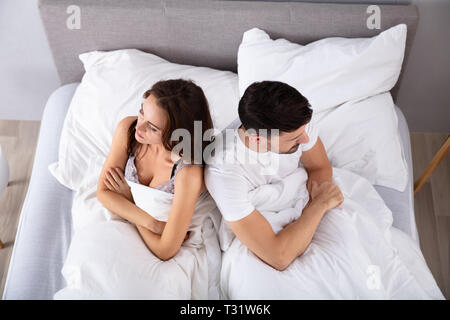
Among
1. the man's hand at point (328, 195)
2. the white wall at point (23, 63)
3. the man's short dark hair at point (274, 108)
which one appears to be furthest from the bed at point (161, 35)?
the man's short dark hair at point (274, 108)

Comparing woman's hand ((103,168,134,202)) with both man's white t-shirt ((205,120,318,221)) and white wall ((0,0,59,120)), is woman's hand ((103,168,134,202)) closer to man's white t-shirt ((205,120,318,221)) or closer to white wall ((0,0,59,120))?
man's white t-shirt ((205,120,318,221))

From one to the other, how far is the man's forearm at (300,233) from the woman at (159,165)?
0.26 m

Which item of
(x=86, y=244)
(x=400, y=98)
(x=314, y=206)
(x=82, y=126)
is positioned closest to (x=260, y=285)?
(x=314, y=206)

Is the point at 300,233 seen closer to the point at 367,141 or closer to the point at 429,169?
the point at 367,141

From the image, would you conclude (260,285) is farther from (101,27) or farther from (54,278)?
(101,27)

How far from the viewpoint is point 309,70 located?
1.49 meters

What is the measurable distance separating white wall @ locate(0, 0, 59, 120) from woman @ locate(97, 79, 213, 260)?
68 cm

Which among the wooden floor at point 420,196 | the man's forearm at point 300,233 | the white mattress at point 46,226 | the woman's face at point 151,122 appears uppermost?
the woman's face at point 151,122

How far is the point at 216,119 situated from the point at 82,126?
47cm

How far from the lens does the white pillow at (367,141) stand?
4.80 feet

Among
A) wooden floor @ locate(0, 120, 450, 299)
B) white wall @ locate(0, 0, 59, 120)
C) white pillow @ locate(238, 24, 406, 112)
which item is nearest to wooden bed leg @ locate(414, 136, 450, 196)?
wooden floor @ locate(0, 120, 450, 299)

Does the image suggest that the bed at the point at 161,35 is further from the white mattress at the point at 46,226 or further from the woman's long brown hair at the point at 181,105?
the woman's long brown hair at the point at 181,105

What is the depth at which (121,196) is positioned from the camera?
134 centimetres

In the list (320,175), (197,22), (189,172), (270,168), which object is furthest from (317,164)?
(197,22)
